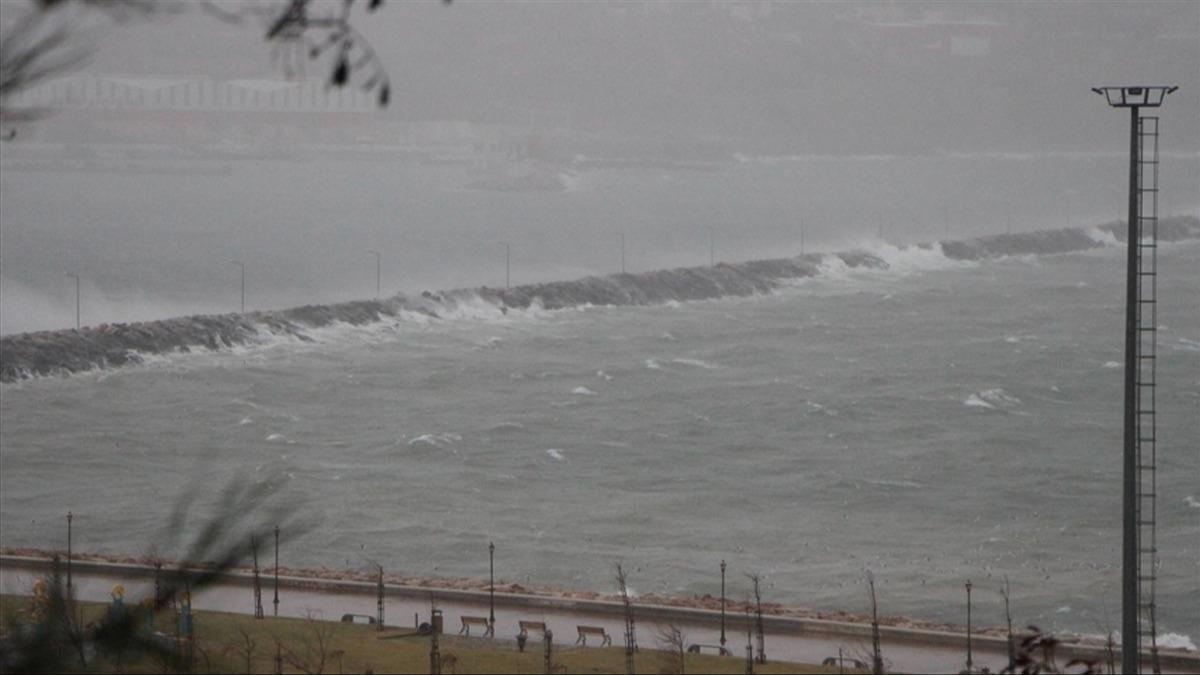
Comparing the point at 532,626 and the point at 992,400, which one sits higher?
the point at 992,400

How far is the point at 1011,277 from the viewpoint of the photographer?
96.6ft

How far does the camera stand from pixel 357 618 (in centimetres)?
781

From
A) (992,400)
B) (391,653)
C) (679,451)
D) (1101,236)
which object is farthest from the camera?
(1101,236)

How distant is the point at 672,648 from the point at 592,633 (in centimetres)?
68

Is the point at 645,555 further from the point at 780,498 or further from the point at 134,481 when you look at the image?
the point at 134,481

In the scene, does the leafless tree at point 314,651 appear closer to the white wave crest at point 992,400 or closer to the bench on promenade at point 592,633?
the bench on promenade at point 592,633

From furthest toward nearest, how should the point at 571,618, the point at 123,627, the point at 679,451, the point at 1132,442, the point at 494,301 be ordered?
the point at 494,301, the point at 679,451, the point at 571,618, the point at 1132,442, the point at 123,627

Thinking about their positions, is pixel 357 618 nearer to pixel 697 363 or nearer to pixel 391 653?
pixel 391 653

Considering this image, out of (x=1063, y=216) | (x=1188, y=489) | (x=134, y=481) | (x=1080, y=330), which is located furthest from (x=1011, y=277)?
(x=134, y=481)

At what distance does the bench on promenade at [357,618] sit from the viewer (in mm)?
7625

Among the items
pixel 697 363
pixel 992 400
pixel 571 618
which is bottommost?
pixel 571 618

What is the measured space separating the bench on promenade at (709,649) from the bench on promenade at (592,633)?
39 cm

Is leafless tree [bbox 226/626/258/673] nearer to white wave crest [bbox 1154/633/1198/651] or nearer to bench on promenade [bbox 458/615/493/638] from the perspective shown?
bench on promenade [bbox 458/615/493/638]

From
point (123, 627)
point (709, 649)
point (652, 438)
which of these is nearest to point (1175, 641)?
point (709, 649)
